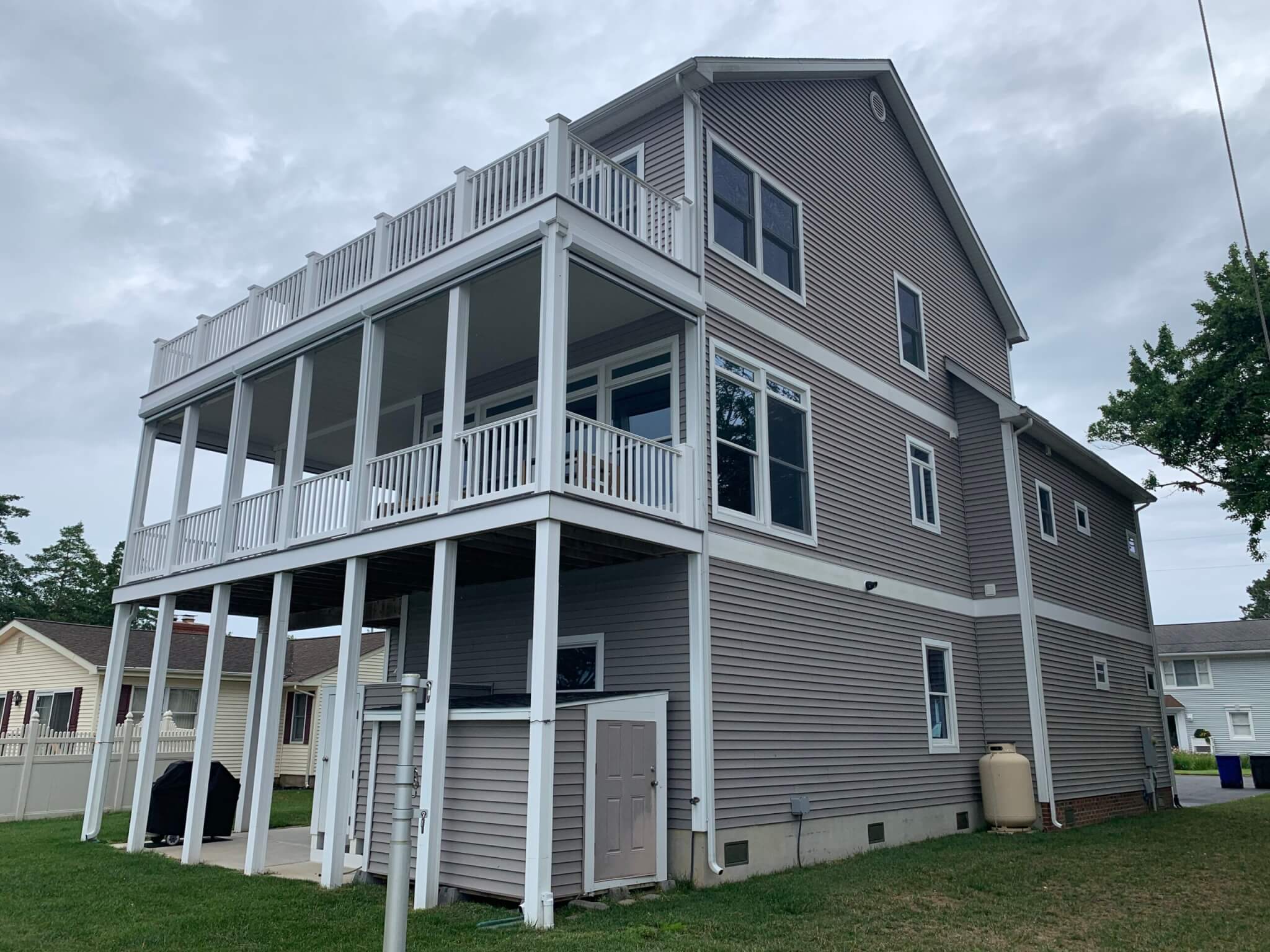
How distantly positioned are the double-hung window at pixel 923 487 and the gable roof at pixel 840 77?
5.23m

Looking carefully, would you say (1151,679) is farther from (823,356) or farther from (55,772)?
(55,772)

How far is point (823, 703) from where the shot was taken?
11.6 m

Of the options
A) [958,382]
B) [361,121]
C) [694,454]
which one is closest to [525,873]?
[694,454]

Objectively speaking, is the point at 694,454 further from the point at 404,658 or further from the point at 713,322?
the point at 404,658

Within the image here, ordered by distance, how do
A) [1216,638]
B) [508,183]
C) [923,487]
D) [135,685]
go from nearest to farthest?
[508,183]
[923,487]
[135,685]
[1216,638]

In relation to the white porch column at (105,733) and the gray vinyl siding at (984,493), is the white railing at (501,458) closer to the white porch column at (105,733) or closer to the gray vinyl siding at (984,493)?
the white porch column at (105,733)

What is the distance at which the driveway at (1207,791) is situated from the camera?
21.7 metres

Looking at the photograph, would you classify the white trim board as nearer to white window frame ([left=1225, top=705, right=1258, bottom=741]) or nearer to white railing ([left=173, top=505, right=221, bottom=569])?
white railing ([left=173, top=505, right=221, bottom=569])

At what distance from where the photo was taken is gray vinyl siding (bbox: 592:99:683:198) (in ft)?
37.1

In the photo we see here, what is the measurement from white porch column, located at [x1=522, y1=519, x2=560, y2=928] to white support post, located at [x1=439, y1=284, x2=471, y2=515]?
134 cm

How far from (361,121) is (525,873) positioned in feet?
60.9

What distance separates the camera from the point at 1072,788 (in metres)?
15.3

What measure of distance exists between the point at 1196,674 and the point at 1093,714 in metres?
28.1

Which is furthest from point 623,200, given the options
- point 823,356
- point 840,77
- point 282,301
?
point 840,77
